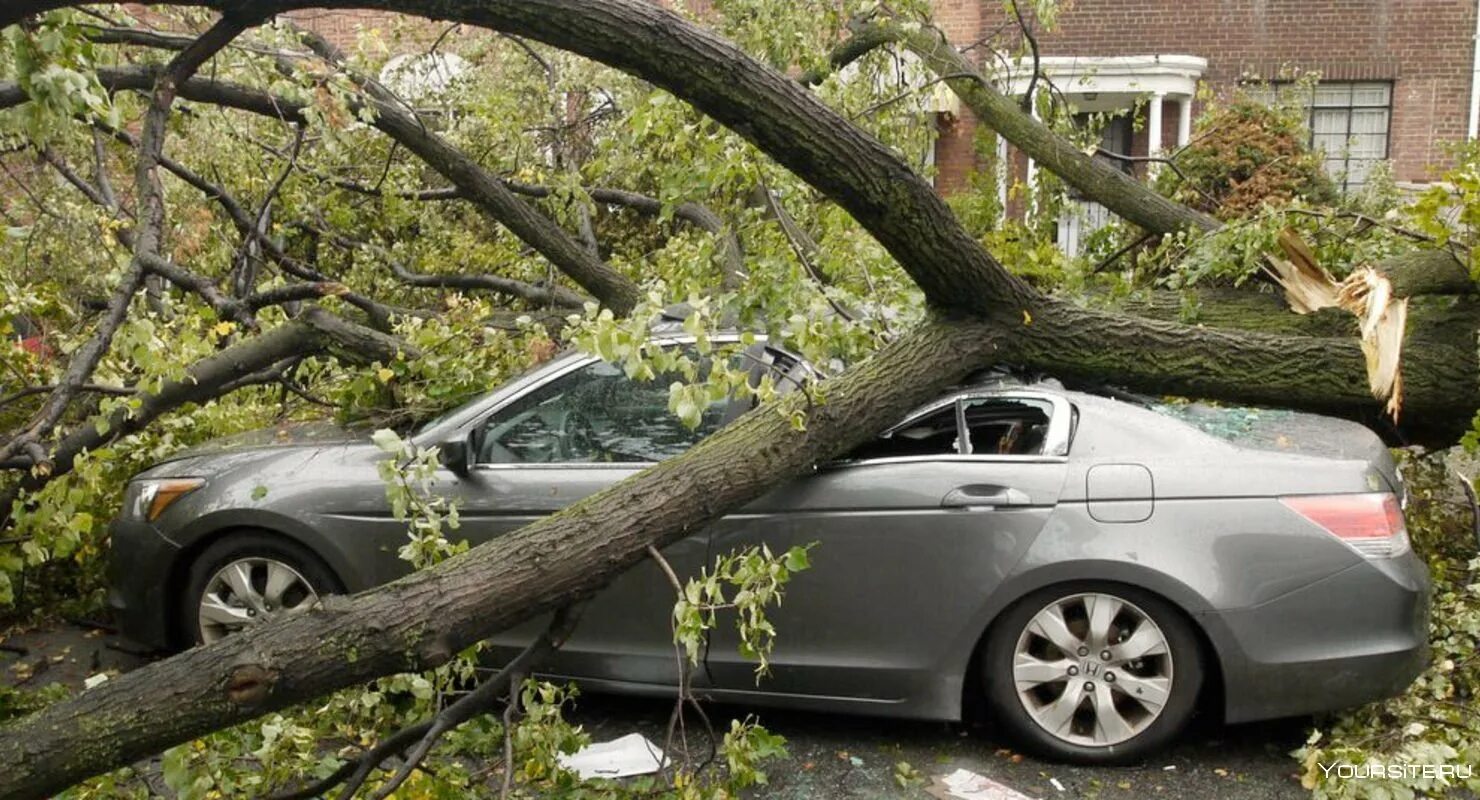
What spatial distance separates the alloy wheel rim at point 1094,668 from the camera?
4363mm

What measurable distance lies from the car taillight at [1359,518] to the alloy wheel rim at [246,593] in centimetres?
371

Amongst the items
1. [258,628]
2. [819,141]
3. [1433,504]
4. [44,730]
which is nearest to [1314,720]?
[1433,504]

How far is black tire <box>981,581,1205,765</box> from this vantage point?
434 cm

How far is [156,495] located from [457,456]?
142 cm

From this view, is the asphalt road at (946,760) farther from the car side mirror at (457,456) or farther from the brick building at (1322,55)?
the brick building at (1322,55)

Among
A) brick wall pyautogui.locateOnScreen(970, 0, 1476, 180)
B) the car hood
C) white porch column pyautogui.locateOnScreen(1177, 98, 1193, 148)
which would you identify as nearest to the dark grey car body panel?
the car hood

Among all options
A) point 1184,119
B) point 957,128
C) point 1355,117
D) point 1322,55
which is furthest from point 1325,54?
point 957,128

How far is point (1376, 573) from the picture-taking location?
4.21m

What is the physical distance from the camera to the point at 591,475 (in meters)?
4.71

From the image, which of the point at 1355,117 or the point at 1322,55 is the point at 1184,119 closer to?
the point at 1322,55

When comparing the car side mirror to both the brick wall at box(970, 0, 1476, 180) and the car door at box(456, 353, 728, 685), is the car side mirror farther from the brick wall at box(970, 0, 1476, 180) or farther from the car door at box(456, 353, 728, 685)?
the brick wall at box(970, 0, 1476, 180)

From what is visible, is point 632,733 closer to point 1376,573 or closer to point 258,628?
point 258,628

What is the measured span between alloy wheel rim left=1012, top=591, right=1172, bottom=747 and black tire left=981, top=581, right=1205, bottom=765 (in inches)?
0.6

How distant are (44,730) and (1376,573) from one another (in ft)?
12.9
